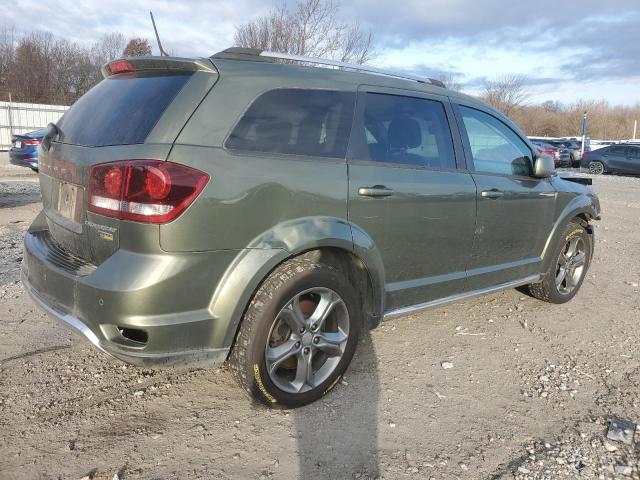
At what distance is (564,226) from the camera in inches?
183

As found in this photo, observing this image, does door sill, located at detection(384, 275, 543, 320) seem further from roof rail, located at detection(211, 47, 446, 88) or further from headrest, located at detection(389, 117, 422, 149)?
roof rail, located at detection(211, 47, 446, 88)

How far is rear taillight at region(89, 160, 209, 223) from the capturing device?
2344 mm

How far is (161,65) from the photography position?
8.96 ft

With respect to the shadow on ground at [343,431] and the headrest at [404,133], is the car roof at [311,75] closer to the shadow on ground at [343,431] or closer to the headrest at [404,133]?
the headrest at [404,133]

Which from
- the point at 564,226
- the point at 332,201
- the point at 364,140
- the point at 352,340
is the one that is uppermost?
the point at 364,140

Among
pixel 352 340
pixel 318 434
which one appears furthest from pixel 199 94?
pixel 318 434

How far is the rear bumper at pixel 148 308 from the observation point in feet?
7.73

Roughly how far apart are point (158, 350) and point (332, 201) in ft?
3.87

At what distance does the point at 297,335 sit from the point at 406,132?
154 centimetres

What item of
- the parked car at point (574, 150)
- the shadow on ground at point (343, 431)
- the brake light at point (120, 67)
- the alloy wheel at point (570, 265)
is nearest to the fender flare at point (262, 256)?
the shadow on ground at point (343, 431)

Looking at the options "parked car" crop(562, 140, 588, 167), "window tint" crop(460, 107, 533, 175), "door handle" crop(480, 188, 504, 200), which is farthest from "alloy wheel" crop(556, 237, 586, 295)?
"parked car" crop(562, 140, 588, 167)

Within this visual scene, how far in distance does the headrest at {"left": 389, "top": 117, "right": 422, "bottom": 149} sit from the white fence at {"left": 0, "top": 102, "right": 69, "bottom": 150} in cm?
2218

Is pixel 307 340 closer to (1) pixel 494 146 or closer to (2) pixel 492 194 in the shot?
(2) pixel 492 194

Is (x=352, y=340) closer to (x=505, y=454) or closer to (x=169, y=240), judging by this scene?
(x=505, y=454)
